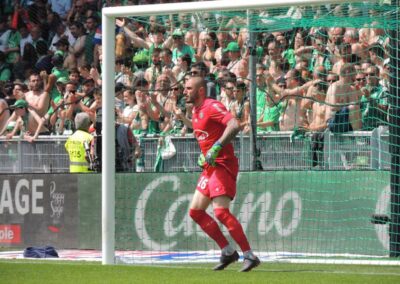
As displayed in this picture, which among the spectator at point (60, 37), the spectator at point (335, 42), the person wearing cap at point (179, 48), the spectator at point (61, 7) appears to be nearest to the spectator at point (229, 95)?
the person wearing cap at point (179, 48)

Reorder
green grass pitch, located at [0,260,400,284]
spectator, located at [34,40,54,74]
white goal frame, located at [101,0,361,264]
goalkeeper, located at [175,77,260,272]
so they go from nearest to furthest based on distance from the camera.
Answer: green grass pitch, located at [0,260,400,284], goalkeeper, located at [175,77,260,272], white goal frame, located at [101,0,361,264], spectator, located at [34,40,54,74]

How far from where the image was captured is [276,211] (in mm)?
15203

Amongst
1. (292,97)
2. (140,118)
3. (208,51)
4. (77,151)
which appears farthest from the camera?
(77,151)

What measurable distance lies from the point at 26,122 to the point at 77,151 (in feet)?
6.84

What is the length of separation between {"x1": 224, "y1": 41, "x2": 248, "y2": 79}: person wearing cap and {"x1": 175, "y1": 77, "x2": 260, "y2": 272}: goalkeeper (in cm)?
287

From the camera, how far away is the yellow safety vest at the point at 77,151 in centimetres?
1709

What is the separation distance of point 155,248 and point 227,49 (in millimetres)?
3201

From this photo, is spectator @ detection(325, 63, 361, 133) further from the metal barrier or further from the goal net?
the metal barrier

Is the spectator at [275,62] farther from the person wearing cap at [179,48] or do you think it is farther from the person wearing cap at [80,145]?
the person wearing cap at [80,145]

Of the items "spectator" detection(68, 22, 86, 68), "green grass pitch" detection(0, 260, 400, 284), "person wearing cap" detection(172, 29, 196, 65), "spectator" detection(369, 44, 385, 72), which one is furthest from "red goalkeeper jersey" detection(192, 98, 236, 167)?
"spectator" detection(68, 22, 86, 68)

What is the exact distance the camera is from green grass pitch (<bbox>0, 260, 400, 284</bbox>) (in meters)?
11.0

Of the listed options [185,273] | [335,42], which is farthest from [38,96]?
[185,273]

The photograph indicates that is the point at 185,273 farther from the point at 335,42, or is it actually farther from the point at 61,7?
the point at 61,7

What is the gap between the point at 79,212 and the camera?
1708 cm
